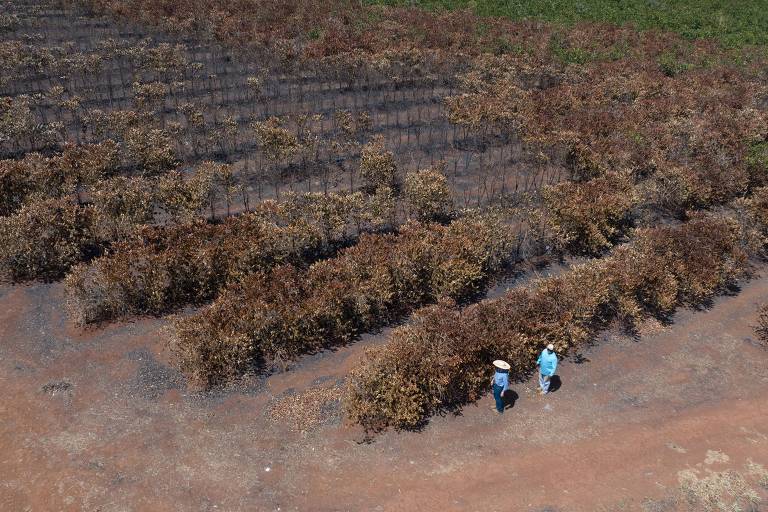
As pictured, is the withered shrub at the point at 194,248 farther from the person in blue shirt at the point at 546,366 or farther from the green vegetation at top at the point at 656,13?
the green vegetation at top at the point at 656,13

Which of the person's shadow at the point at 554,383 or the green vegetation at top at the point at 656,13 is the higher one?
the green vegetation at top at the point at 656,13

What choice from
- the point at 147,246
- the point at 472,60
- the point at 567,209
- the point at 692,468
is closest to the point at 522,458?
the point at 692,468

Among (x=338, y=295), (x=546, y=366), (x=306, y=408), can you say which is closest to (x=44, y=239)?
(x=338, y=295)

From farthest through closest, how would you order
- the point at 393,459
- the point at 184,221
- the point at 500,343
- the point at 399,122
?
the point at 399,122, the point at 184,221, the point at 500,343, the point at 393,459

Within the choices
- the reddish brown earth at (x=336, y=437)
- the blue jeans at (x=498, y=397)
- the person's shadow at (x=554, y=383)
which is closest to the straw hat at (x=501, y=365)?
the blue jeans at (x=498, y=397)

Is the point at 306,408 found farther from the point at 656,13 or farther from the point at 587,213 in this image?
the point at 656,13

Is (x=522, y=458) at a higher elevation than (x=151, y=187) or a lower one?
lower

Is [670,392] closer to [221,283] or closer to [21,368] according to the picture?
[221,283]
